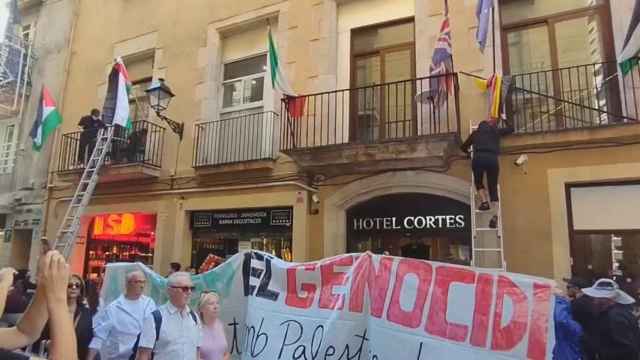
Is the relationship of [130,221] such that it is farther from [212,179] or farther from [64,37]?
[64,37]

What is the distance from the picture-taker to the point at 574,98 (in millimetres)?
7773

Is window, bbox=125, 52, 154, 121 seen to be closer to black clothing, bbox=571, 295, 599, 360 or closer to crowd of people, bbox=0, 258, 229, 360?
crowd of people, bbox=0, 258, 229, 360

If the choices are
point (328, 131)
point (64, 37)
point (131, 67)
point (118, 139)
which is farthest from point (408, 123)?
point (64, 37)

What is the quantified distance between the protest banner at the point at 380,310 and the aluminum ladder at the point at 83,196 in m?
5.32

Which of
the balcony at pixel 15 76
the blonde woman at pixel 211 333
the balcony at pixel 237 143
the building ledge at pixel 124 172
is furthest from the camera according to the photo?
the balcony at pixel 15 76

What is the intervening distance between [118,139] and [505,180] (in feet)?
27.3

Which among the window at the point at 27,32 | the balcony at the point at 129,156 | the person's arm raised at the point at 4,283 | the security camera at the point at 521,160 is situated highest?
the window at the point at 27,32

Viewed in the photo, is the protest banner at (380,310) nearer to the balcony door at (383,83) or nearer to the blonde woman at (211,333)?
the blonde woman at (211,333)

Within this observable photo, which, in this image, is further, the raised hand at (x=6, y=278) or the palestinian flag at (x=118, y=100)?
the palestinian flag at (x=118, y=100)

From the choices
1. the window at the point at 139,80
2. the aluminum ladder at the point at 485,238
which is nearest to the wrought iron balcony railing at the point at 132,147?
the window at the point at 139,80

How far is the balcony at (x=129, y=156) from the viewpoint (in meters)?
Result: 10.9

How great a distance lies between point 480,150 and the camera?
7324 millimetres

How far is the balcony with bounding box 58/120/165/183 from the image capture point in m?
10.9

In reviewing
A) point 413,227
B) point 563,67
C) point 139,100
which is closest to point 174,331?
point 413,227
